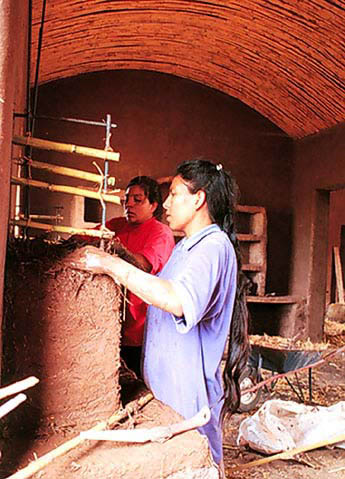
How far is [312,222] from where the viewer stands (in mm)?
7586

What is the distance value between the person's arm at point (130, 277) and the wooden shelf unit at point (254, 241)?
5.69m

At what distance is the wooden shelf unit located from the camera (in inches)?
295

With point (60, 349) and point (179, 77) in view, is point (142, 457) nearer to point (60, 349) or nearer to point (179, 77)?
point (60, 349)

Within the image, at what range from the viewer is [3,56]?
1456 millimetres

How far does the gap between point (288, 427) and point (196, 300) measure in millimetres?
3033

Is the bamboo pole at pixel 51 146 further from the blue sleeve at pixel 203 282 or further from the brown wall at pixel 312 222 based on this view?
the brown wall at pixel 312 222

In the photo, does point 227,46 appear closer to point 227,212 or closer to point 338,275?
point 227,212

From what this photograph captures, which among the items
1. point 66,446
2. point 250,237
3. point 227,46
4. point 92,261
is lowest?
point 66,446

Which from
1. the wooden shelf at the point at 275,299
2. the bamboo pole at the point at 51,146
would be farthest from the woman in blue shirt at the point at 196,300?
the wooden shelf at the point at 275,299

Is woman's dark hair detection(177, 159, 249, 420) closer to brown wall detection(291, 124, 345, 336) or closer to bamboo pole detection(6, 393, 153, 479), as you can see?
bamboo pole detection(6, 393, 153, 479)

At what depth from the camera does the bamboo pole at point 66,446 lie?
4.74 feet

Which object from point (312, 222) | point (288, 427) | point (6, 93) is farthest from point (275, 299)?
point (6, 93)

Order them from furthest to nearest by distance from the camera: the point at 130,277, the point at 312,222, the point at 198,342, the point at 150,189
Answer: the point at 312,222 → the point at 150,189 → the point at 198,342 → the point at 130,277

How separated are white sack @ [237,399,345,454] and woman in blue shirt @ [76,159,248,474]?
6.23ft
